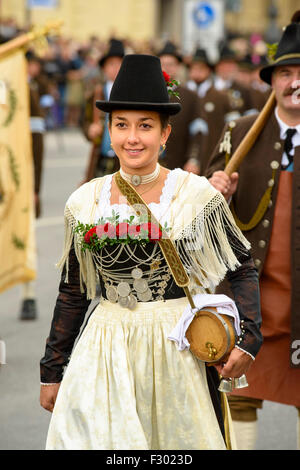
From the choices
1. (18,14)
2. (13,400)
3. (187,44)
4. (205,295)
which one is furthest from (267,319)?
(18,14)

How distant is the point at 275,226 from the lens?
4828 millimetres

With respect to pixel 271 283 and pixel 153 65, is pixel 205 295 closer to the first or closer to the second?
pixel 153 65

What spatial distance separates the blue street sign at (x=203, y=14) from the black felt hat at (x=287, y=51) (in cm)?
1329

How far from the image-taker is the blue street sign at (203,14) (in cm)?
1809

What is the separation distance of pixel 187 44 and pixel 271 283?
566 inches

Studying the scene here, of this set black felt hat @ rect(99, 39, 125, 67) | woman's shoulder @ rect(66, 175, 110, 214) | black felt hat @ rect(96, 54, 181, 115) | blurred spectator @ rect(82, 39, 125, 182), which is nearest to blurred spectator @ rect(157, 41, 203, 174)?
black felt hat @ rect(99, 39, 125, 67)

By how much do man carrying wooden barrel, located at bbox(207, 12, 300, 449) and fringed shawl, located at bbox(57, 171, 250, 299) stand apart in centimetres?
94

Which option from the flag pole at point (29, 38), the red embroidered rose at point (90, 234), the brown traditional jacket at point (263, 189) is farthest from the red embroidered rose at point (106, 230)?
the flag pole at point (29, 38)

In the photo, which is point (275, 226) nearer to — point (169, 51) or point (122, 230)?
point (122, 230)

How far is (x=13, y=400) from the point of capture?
20.9ft

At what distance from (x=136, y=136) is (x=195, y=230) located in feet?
1.27

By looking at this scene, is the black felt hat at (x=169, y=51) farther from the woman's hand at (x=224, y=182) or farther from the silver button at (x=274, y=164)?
the woman's hand at (x=224, y=182)

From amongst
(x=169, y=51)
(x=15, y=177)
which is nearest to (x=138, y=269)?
(x=15, y=177)

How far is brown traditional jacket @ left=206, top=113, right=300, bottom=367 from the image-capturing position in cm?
471
